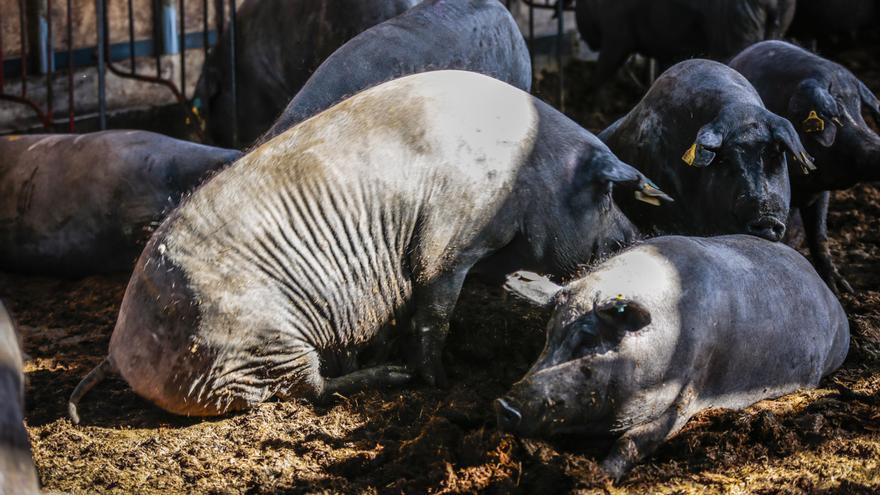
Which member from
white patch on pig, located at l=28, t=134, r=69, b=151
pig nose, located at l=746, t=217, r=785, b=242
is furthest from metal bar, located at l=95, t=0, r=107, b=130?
pig nose, located at l=746, t=217, r=785, b=242

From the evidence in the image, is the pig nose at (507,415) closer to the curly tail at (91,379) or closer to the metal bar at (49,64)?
the curly tail at (91,379)

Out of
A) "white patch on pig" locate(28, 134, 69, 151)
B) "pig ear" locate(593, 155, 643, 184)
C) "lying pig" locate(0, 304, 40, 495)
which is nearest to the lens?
"lying pig" locate(0, 304, 40, 495)

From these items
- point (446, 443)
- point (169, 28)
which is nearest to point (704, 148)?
point (446, 443)

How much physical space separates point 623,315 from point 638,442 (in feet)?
1.42

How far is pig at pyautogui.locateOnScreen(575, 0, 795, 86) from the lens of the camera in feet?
29.5

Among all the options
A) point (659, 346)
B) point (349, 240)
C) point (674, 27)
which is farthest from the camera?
point (674, 27)

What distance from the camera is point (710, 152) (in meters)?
4.98

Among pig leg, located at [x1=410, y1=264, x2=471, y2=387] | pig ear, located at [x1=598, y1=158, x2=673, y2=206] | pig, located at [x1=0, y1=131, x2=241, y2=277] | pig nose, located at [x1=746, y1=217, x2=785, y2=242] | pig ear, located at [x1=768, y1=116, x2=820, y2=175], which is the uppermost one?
pig ear, located at [x1=768, y1=116, x2=820, y2=175]

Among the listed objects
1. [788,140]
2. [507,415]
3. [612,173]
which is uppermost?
[788,140]

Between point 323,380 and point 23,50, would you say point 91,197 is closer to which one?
point 23,50

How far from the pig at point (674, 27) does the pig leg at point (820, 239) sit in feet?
9.95

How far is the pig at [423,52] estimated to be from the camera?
234 inches

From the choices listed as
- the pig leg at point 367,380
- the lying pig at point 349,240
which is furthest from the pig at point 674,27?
the pig leg at point 367,380

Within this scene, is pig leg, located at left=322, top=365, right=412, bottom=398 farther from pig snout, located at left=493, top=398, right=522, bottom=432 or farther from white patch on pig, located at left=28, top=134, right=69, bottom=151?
white patch on pig, located at left=28, top=134, right=69, bottom=151
